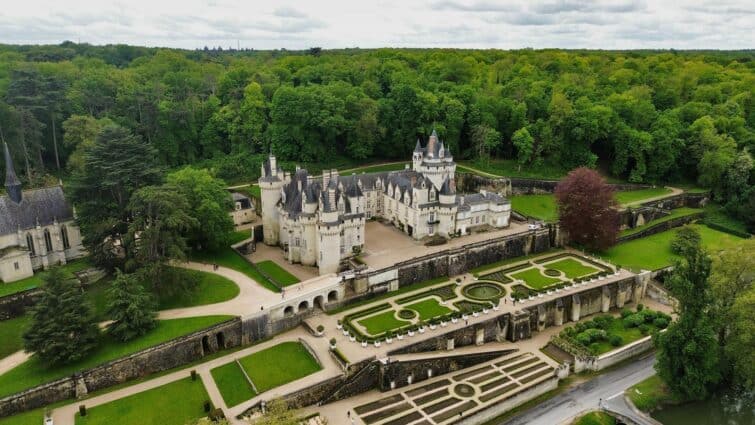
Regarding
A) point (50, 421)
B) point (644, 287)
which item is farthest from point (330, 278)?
point (644, 287)

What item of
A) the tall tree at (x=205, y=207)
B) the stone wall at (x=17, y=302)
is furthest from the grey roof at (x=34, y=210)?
the tall tree at (x=205, y=207)

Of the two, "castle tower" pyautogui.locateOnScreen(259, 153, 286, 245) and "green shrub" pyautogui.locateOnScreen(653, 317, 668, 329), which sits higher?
"castle tower" pyautogui.locateOnScreen(259, 153, 286, 245)

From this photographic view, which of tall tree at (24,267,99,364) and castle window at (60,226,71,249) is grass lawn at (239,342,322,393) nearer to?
tall tree at (24,267,99,364)

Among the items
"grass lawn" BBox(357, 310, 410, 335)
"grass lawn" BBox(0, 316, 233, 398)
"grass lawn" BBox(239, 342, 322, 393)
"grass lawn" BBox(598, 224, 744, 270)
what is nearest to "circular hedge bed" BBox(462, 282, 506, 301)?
"grass lawn" BBox(357, 310, 410, 335)

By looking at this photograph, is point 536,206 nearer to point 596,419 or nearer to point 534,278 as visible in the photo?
point 534,278

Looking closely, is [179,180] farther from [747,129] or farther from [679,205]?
[747,129]
